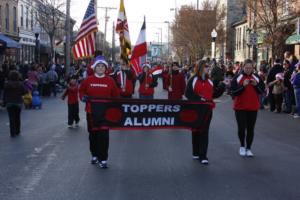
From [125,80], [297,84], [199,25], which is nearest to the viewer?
[125,80]

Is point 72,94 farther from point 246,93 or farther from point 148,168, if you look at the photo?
point 148,168

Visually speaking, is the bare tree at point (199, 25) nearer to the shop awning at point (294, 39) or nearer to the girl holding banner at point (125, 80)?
the shop awning at point (294, 39)

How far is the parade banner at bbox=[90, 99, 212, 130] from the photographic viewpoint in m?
8.41

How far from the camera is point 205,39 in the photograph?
5156 centimetres

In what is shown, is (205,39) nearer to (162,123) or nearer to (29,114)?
(29,114)

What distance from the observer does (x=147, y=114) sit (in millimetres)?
8648

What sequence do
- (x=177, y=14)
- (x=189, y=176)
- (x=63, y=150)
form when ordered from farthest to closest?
(x=177, y=14)
(x=63, y=150)
(x=189, y=176)

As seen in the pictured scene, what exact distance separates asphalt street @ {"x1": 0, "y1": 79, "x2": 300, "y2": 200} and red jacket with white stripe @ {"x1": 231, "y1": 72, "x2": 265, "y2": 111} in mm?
935

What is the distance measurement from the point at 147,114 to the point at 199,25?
142 feet

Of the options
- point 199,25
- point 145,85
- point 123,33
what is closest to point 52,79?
point 145,85

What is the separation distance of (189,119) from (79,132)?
15.5 ft

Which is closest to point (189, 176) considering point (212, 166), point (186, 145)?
point (212, 166)

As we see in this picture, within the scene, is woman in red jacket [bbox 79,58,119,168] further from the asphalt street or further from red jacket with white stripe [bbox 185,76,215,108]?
red jacket with white stripe [bbox 185,76,215,108]

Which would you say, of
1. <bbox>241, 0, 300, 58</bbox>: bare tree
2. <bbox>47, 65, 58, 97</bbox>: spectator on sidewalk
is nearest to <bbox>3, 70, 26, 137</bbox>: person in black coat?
<bbox>47, 65, 58, 97</bbox>: spectator on sidewalk
